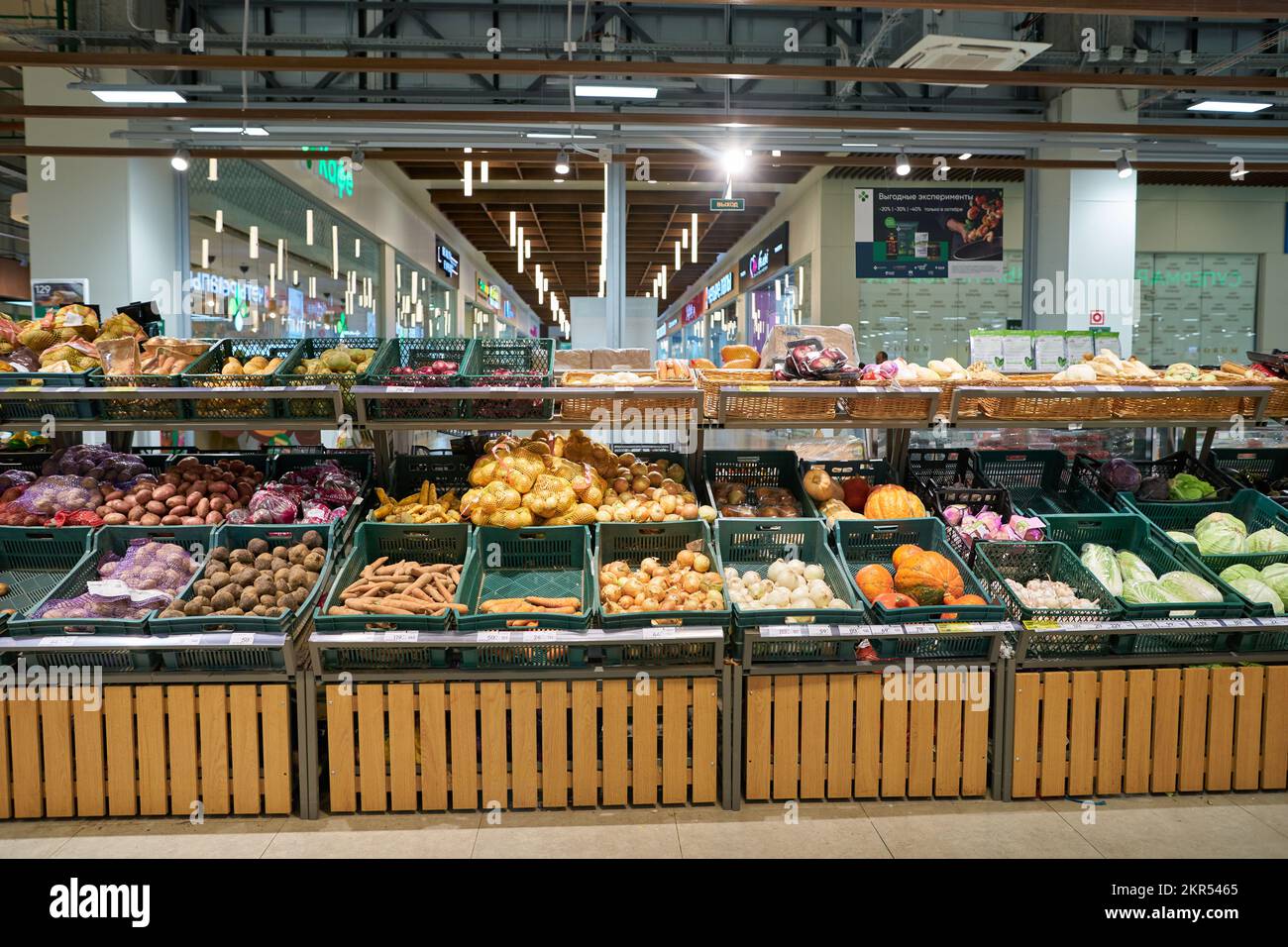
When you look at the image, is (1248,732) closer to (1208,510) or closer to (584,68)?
(1208,510)

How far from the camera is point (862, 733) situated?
3869 millimetres

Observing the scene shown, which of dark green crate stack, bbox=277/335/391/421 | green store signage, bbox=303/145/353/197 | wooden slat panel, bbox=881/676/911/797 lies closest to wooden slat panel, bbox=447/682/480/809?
dark green crate stack, bbox=277/335/391/421

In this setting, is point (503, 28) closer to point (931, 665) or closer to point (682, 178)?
point (682, 178)

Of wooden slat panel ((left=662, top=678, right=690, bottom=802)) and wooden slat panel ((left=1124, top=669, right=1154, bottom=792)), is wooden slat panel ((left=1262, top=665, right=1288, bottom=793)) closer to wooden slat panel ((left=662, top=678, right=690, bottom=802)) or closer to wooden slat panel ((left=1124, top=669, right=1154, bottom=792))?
wooden slat panel ((left=1124, top=669, right=1154, bottom=792))

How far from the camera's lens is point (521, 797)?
12.4 ft

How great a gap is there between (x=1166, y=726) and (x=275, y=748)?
389 centimetres

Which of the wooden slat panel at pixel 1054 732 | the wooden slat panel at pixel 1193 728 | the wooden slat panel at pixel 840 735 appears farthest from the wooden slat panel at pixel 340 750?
the wooden slat panel at pixel 1193 728

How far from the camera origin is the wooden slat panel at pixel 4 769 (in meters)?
3.70

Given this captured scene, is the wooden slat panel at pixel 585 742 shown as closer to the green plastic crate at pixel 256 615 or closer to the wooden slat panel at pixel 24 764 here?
the green plastic crate at pixel 256 615

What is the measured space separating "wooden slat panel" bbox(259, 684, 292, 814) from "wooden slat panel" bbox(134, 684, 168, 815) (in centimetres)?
42

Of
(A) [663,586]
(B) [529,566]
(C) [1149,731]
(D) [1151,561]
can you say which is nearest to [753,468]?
(A) [663,586]

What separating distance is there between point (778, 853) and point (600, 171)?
10.5 m

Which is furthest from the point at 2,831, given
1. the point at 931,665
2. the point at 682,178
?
the point at 682,178

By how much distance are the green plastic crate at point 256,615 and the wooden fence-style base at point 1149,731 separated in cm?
310
